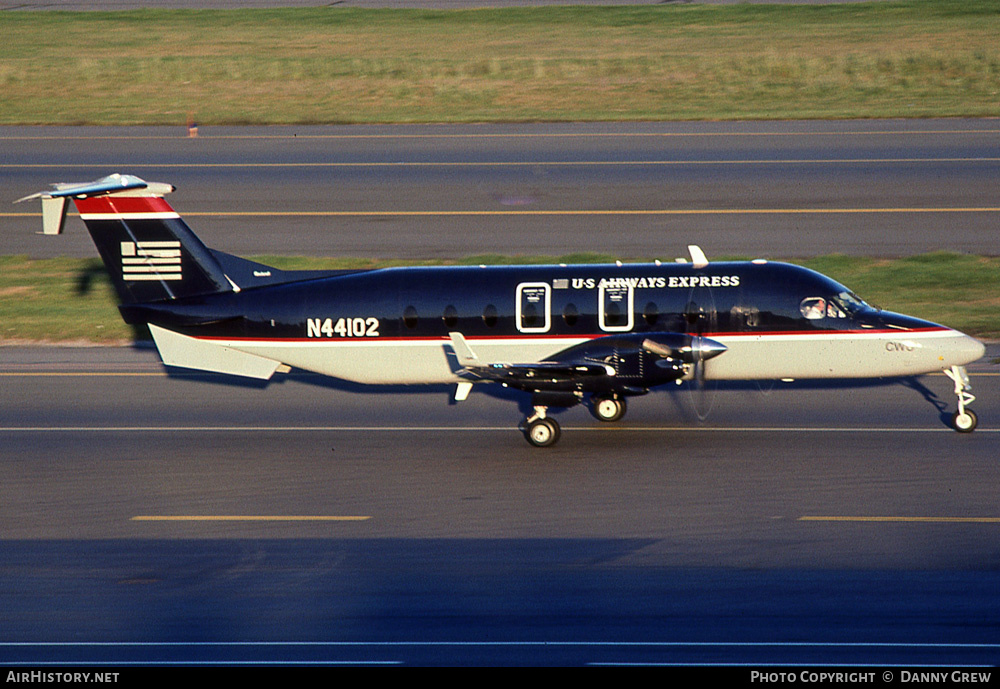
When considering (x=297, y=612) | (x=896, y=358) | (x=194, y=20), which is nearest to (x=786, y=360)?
(x=896, y=358)

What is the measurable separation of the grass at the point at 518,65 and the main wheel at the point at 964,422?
2829 centimetres

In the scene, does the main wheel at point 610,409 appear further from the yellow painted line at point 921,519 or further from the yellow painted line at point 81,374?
the yellow painted line at point 81,374

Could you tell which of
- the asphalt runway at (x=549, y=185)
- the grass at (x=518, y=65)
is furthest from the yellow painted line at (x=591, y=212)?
the grass at (x=518, y=65)

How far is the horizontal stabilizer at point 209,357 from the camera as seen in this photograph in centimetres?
2056

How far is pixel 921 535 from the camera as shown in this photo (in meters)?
15.3

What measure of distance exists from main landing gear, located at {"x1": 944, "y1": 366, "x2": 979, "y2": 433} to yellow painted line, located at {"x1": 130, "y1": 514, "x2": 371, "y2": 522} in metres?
9.76

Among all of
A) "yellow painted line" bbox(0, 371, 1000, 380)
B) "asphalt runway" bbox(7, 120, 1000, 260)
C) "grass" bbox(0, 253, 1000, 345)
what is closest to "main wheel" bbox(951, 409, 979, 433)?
"grass" bbox(0, 253, 1000, 345)

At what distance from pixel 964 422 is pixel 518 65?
36977 millimetres

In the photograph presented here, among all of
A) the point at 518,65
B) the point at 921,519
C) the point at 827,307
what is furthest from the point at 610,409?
the point at 518,65

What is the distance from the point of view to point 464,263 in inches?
1204

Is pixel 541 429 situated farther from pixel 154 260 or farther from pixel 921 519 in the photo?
pixel 154 260

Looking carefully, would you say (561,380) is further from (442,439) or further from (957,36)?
(957,36)

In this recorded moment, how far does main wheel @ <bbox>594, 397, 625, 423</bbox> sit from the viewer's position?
808 inches

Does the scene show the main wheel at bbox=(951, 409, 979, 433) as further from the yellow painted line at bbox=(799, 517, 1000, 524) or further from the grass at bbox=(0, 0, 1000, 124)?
the grass at bbox=(0, 0, 1000, 124)
